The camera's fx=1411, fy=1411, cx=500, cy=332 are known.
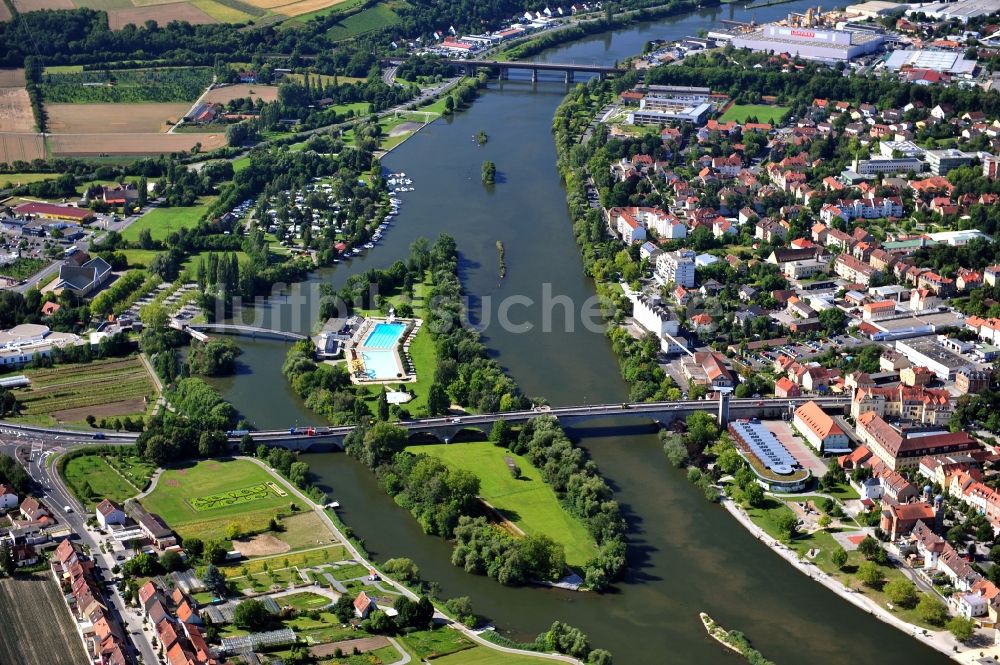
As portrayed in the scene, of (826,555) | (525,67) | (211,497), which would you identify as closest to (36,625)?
(211,497)

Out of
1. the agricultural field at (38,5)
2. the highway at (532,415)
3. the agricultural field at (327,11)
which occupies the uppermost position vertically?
the agricultural field at (38,5)

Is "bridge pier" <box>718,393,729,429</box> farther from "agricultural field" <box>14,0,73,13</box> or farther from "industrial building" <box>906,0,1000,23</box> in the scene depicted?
"agricultural field" <box>14,0,73,13</box>

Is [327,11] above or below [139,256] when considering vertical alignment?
above

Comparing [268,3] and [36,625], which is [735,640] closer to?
[36,625]

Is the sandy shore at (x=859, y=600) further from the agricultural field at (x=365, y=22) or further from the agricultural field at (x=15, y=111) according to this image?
the agricultural field at (x=365, y=22)

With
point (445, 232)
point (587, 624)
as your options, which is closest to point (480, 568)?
point (587, 624)

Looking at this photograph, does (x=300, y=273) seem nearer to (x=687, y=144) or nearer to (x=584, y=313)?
(x=584, y=313)

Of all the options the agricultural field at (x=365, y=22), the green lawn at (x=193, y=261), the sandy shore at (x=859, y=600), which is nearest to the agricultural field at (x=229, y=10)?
the agricultural field at (x=365, y=22)
